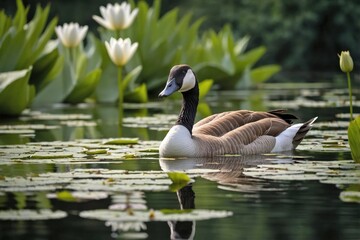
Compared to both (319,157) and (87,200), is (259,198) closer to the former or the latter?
(87,200)

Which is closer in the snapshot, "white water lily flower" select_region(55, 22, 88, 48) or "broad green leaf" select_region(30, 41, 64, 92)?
"broad green leaf" select_region(30, 41, 64, 92)

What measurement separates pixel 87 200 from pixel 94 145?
9.36ft

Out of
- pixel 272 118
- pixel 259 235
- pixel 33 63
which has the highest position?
pixel 33 63

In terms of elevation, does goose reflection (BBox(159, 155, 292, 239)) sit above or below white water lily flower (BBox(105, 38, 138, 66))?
below

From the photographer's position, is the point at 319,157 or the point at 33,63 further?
the point at 33,63

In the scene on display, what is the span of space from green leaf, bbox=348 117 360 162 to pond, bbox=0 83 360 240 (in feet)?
0.26

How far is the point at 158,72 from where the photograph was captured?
15430mm

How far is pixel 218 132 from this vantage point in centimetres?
759

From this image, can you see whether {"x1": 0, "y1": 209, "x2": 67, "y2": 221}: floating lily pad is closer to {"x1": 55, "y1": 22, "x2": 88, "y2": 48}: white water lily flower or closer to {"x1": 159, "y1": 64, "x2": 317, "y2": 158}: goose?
{"x1": 159, "y1": 64, "x2": 317, "y2": 158}: goose

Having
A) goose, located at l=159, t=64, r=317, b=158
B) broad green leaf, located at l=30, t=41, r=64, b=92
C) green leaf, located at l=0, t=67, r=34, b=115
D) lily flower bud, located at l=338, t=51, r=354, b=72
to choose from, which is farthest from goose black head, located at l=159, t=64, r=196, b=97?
broad green leaf, located at l=30, t=41, r=64, b=92

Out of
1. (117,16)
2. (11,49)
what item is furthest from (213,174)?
(11,49)

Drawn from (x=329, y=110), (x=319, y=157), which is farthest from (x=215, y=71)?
(x=319, y=157)

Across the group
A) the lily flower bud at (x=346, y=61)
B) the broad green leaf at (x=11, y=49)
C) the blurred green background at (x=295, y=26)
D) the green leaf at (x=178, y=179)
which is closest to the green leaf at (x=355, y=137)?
the lily flower bud at (x=346, y=61)

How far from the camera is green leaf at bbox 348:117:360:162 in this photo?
653 cm
